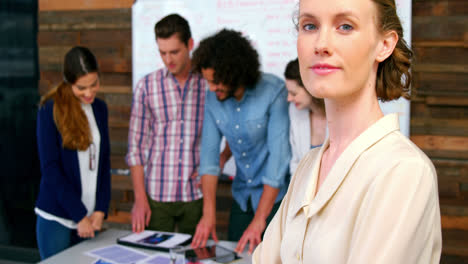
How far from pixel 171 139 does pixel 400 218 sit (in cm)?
195

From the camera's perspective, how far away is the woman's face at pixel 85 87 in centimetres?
217

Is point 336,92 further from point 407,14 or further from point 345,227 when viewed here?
point 407,14

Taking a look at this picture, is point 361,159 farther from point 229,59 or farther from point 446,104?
point 446,104

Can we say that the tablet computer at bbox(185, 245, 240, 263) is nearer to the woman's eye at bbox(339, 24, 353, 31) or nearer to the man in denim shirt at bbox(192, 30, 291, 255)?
the man in denim shirt at bbox(192, 30, 291, 255)

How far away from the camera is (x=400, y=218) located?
2.06 feet

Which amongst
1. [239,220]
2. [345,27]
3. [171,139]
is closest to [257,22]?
[171,139]

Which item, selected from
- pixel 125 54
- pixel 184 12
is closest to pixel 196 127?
pixel 184 12

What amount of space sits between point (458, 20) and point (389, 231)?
256 centimetres

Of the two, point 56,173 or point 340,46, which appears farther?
point 56,173

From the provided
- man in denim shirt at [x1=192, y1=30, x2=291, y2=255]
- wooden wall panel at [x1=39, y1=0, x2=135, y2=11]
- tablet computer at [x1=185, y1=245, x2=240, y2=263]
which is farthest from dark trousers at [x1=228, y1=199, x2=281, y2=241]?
wooden wall panel at [x1=39, y1=0, x2=135, y2=11]

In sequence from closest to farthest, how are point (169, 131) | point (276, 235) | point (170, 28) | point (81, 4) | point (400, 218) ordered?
point (400, 218) → point (276, 235) → point (170, 28) → point (169, 131) → point (81, 4)

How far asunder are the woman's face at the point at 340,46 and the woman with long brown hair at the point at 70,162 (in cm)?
167

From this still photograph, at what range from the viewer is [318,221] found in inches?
30.2

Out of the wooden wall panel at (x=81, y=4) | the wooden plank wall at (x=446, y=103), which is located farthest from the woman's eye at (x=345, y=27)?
the wooden wall panel at (x=81, y=4)
